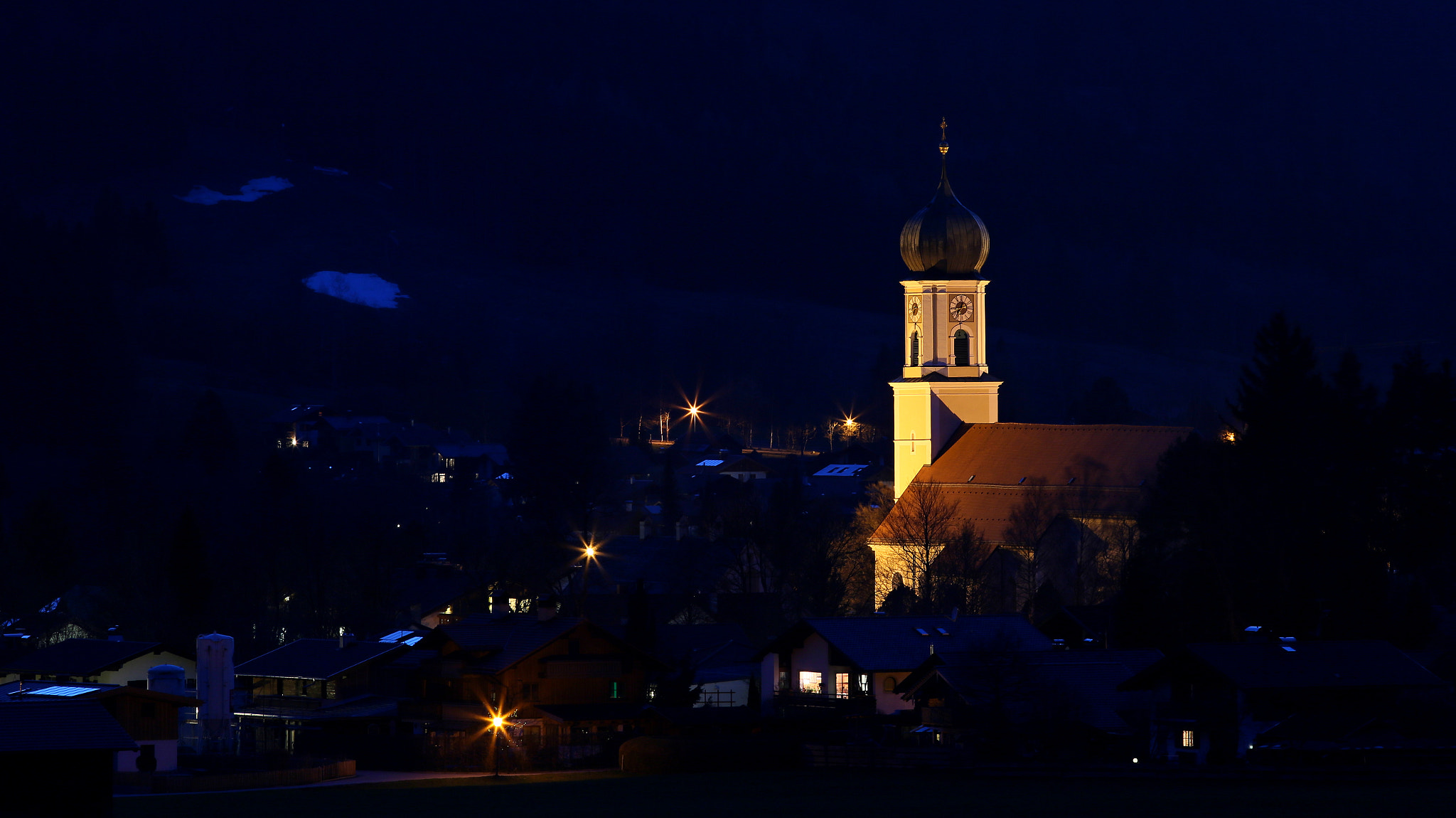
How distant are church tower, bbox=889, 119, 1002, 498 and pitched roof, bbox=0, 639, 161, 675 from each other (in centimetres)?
3927

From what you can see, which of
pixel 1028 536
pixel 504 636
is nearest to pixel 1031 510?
pixel 1028 536

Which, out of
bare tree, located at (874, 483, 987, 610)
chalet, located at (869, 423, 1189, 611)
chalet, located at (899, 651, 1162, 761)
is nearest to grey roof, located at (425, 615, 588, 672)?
chalet, located at (899, 651, 1162, 761)

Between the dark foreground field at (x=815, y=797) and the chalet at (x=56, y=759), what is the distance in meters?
8.48

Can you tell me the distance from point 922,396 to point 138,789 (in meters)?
54.9

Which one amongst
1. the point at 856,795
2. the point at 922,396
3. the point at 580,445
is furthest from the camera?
the point at 580,445

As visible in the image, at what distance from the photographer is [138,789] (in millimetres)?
52469

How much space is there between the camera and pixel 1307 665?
49875 millimetres

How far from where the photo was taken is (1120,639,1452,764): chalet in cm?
4878

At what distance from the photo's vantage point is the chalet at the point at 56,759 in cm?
3525

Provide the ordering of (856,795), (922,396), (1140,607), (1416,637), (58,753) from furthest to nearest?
1. (922,396)
2. (1140,607)
3. (1416,637)
4. (856,795)
5. (58,753)

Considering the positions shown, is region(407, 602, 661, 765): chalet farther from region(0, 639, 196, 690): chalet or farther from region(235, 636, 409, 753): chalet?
region(0, 639, 196, 690): chalet

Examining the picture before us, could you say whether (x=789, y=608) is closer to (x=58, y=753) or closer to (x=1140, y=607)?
(x=1140, y=607)

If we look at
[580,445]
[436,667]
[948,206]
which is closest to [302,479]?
[580,445]

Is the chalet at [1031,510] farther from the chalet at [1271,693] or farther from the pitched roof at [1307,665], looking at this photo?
the chalet at [1271,693]
